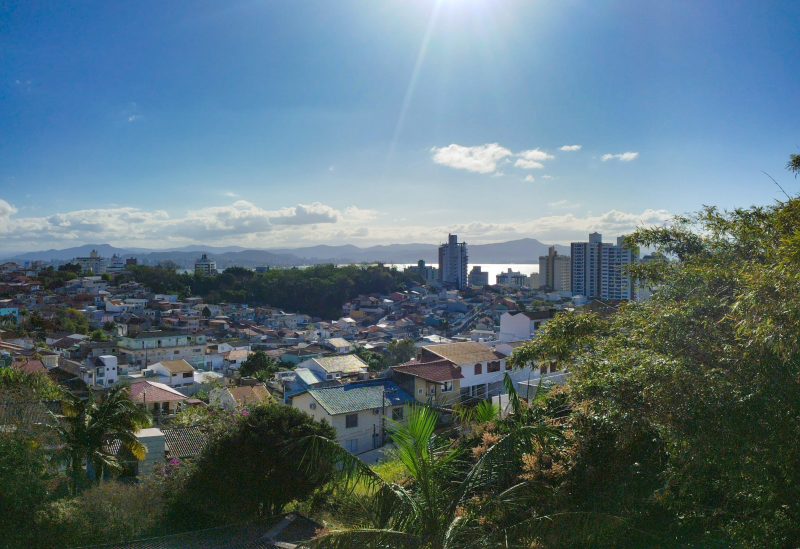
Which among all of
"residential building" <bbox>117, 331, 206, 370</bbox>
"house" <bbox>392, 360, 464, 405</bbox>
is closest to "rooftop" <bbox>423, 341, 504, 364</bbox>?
"house" <bbox>392, 360, 464, 405</bbox>

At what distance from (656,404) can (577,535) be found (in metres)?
1.02

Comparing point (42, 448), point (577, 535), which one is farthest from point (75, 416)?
point (577, 535)

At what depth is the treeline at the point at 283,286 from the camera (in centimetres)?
7844

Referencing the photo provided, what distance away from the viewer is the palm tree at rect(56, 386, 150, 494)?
973 centimetres

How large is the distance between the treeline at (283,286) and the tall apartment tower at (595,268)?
1112 inches

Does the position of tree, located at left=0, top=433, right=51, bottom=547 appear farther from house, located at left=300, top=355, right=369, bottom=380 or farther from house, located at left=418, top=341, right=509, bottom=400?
house, located at left=300, top=355, right=369, bottom=380

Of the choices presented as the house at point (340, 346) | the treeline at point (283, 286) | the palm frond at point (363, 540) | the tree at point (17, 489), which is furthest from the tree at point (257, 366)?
the treeline at point (283, 286)

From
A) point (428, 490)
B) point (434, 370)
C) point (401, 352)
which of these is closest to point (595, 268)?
point (401, 352)

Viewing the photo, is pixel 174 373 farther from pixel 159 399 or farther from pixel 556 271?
pixel 556 271

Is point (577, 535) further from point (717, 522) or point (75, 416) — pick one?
point (75, 416)

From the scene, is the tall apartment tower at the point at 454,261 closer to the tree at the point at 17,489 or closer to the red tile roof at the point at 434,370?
the red tile roof at the point at 434,370

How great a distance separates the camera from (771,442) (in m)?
Result: 3.27

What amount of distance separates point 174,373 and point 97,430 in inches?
973

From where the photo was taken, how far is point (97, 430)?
390 inches
